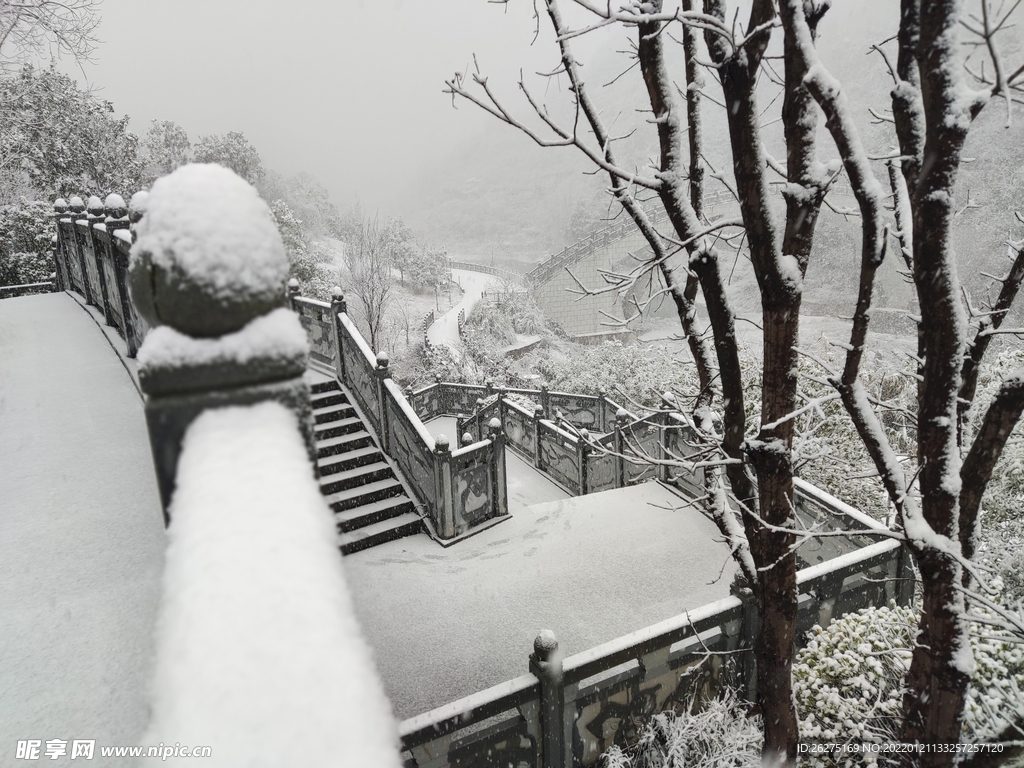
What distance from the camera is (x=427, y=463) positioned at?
859cm

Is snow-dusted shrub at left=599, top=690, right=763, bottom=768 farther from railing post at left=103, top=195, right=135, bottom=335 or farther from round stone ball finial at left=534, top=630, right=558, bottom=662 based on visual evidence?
railing post at left=103, top=195, right=135, bottom=335

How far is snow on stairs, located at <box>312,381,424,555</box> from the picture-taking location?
334 inches

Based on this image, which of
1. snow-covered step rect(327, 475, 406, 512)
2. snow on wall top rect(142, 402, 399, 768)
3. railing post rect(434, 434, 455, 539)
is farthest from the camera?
snow-covered step rect(327, 475, 406, 512)

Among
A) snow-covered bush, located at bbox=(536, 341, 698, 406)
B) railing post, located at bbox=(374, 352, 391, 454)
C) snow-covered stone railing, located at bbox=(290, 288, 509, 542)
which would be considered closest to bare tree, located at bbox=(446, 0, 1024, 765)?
snow-covered stone railing, located at bbox=(290, 288, 509, 542)

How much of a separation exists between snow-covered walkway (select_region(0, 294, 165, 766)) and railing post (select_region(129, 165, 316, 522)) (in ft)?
6.26

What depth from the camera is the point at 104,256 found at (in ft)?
32.1

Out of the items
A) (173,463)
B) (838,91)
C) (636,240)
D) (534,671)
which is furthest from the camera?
(636,240)

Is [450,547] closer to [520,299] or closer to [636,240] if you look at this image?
[520,299]

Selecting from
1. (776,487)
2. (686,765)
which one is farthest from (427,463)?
(776,487)

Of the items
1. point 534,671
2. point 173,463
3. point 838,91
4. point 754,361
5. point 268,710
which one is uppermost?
point 838,91

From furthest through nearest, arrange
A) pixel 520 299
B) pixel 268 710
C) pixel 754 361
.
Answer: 1. pixel 520 299
2. pixel 754 361
3. pixel 268 710

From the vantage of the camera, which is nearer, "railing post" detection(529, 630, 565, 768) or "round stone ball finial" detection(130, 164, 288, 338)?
"round stone ball finial" detection(130, 164, 288, 338)

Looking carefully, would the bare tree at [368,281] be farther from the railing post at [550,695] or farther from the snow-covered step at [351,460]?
the railing post at [550,695]

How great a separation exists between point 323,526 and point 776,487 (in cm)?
356
